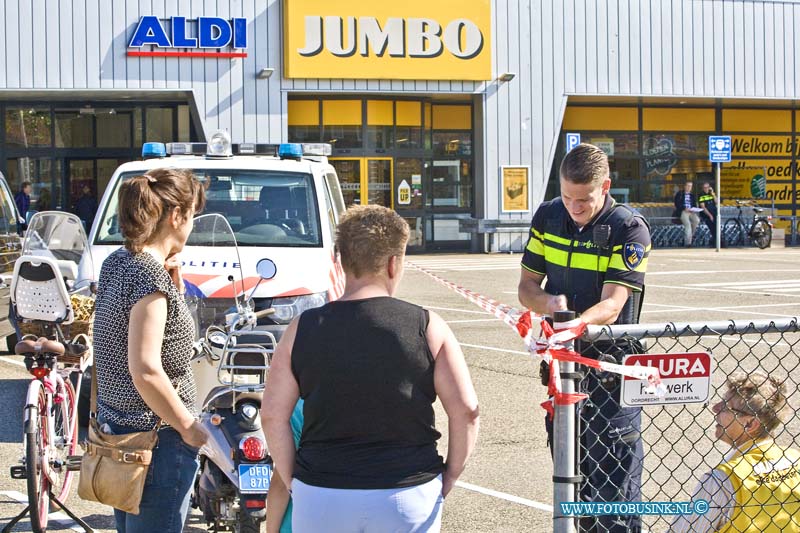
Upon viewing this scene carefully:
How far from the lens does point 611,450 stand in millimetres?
4383

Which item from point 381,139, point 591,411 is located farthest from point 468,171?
point 591,411

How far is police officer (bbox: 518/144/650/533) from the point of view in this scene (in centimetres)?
436

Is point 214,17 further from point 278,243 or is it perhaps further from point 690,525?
point 690,525

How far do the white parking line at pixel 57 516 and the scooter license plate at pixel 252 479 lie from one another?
1.74 metres

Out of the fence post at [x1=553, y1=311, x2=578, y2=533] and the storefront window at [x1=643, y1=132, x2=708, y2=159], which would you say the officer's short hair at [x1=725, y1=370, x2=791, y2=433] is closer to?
the fence post at [x1=553, y1=311, x2=578, y2=533]

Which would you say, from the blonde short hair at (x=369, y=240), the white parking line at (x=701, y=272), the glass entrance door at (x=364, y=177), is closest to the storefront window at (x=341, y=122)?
the glass entrance door at (x=364, y=177)

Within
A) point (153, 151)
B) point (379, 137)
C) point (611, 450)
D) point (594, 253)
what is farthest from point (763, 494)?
point (379, 137)

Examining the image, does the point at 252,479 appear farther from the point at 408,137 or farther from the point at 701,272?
the point at 408,137

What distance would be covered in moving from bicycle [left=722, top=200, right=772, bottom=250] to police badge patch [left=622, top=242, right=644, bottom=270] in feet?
85.5

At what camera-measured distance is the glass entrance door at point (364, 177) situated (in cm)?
2825

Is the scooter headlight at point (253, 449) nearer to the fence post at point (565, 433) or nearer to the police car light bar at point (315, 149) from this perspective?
the fence post at point (565, 433)

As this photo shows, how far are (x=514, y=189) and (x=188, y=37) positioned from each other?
8.87 m

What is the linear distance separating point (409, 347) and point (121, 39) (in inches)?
934

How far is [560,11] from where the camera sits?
28.1 m
